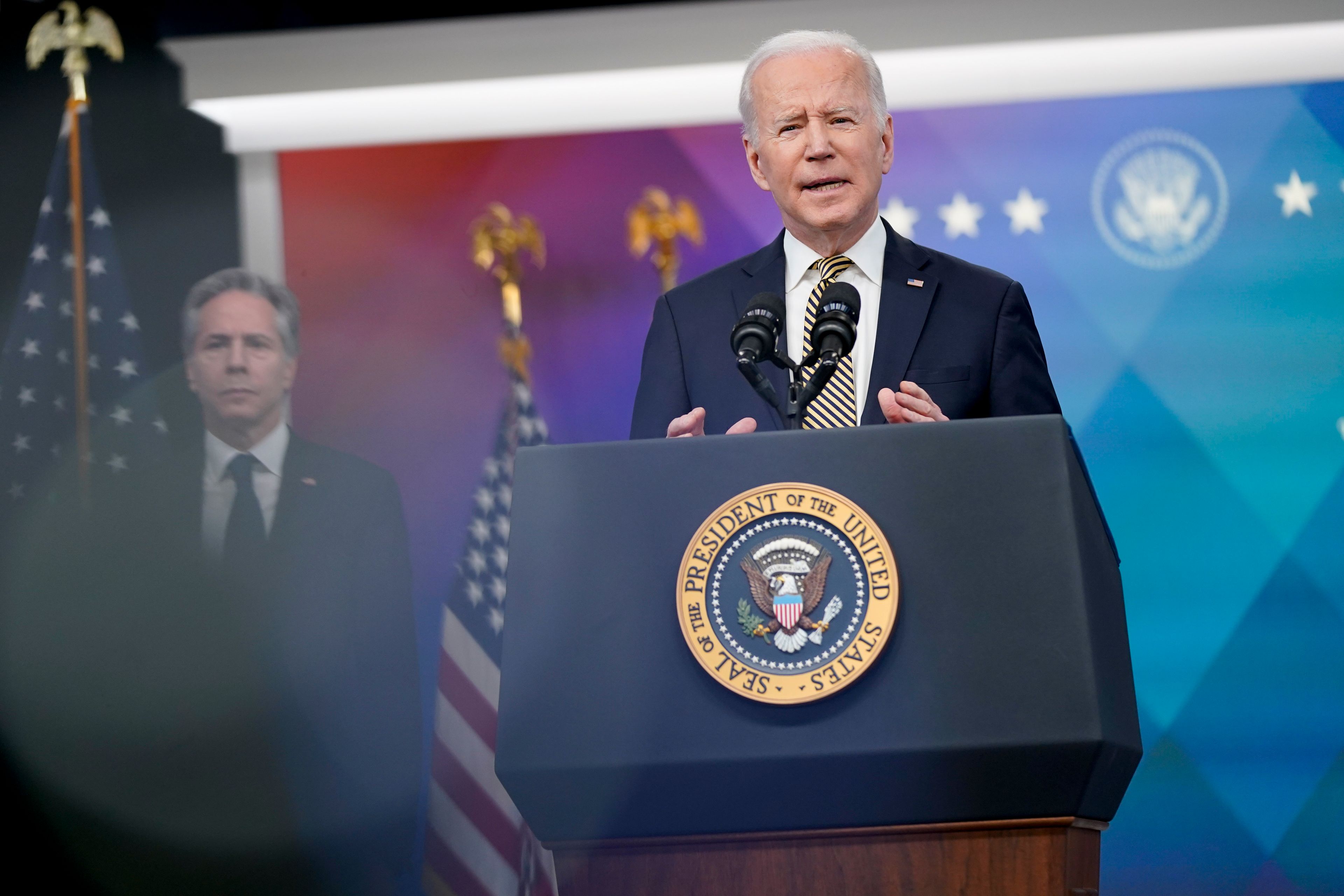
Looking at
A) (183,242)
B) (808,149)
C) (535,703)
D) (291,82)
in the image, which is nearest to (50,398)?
(183,242)

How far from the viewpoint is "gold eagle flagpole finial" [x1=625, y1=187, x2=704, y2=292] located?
4.25 meters

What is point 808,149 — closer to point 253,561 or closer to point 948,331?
point 948,331

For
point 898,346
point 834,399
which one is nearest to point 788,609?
point 834,399

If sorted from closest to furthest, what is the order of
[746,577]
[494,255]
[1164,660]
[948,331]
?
[746,577] < [948,331] < [1164,660] < [494,255]

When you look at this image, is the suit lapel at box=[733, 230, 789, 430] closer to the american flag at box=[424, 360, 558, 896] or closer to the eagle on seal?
the eagle on seal

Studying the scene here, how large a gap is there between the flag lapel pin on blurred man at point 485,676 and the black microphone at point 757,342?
2.42 meters

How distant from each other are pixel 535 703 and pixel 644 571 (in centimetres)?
16

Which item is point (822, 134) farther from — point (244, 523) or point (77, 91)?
point (77, 91)

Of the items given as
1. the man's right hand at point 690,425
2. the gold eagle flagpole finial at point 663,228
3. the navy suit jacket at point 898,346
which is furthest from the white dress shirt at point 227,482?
the man's right hand at point 690,425

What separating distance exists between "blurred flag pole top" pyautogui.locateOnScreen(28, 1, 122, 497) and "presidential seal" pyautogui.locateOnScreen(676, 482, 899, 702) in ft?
11.4

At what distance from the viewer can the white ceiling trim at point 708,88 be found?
412cm

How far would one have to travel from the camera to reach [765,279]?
75.5 inches

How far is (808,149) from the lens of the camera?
5.99ft

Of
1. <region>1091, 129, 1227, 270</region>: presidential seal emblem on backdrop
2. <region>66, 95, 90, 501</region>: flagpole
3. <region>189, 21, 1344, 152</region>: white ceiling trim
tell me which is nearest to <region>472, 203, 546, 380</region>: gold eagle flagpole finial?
<region>189, 21, 1344, 152</region>: white ceiling trim
